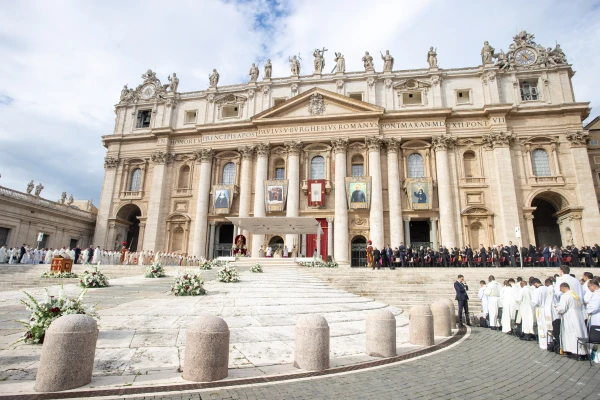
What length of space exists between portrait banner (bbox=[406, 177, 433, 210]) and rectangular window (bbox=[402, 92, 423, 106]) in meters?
8.74

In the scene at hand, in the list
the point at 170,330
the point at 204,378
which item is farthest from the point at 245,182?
the point at 204,378

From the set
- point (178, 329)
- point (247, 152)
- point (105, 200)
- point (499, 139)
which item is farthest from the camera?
point (105, 200)

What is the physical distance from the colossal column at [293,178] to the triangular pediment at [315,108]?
2885mm

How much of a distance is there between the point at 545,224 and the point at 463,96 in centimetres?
1439

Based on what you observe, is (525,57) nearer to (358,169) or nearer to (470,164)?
(470,164)

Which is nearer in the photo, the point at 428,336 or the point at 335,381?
the point at 335,381

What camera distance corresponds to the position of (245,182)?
32.6 meters

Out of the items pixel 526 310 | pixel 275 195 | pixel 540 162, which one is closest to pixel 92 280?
pixel 526 310

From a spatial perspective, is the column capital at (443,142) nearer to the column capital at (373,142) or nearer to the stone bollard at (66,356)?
the column capital at (373,142)

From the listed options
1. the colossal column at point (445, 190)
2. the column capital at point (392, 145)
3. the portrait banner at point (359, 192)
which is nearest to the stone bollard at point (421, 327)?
the portrait banner at point (359, 192)

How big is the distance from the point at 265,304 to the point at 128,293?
4.90 m

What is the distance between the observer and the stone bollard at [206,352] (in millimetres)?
4703

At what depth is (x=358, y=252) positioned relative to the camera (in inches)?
1198

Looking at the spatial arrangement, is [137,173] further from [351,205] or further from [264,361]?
[264,361]
